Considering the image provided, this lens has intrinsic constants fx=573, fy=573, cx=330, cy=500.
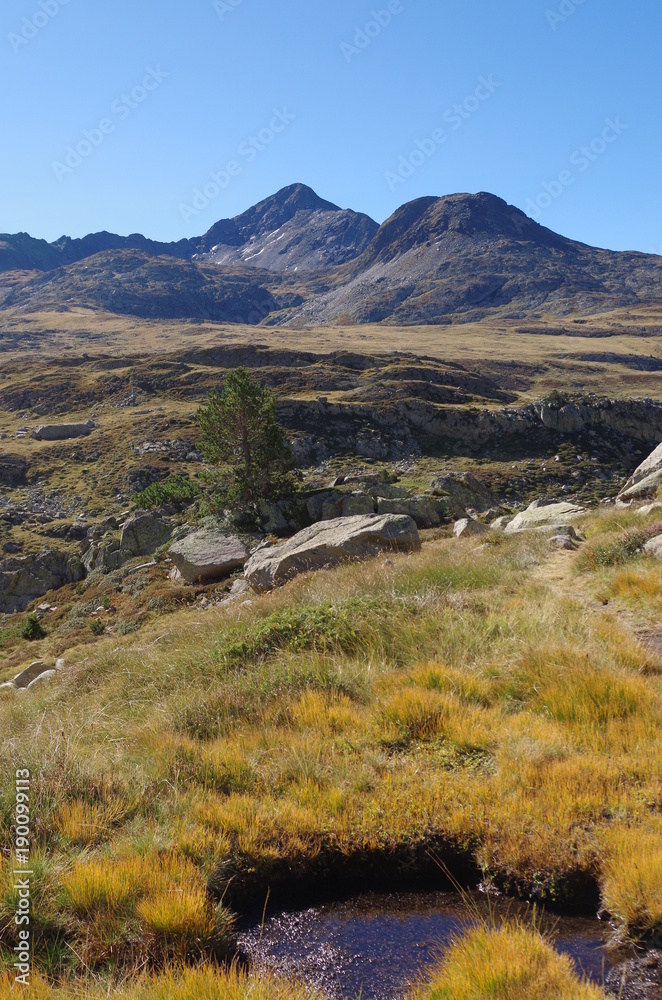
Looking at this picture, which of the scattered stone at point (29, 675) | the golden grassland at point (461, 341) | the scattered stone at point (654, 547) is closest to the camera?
the scattered stone at point (654, 547)

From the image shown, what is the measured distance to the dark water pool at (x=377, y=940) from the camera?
2.56 m

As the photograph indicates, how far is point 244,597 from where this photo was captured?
14789 mm

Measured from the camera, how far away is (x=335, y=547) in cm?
1506

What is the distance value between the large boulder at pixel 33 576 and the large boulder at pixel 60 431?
31.1 metres

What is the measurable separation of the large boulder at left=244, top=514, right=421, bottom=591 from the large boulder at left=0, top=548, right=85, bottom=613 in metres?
14.7

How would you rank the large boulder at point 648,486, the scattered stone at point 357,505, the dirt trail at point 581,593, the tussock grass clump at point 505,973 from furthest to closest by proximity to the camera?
the scattered stone at point 357,505, the large boulder at point 648,486, the dirt trail at point 581,593, the tussock grass clump at point 505,973

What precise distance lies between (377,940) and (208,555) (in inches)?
680

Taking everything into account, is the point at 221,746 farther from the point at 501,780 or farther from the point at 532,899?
the point at 532,899

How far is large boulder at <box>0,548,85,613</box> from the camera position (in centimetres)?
2612

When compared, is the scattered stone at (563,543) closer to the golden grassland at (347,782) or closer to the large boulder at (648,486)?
the golden grassland at (347,782)

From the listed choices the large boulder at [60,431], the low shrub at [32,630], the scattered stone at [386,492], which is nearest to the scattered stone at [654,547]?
the scattered stone at [386,492]

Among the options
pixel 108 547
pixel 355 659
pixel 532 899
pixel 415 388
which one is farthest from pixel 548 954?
pixel 415 388

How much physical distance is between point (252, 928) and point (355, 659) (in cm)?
→ 306

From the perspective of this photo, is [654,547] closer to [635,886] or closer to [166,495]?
[635,886]
